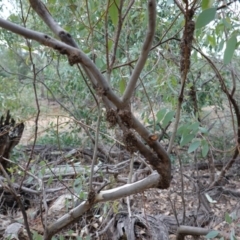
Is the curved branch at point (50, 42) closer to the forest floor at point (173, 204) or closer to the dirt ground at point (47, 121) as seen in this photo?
the dirt ground at point (47, 121)

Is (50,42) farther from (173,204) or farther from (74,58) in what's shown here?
(173,204)

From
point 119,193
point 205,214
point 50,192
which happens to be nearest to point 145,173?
point 205,214

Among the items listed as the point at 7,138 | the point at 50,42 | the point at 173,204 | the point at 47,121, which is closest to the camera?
the point at 50,42

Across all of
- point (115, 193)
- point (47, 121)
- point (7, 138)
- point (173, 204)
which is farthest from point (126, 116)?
point (47, 121)

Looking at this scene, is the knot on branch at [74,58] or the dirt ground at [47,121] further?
the dirt ground at [47,121]

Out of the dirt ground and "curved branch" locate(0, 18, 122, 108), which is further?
the dirt ground

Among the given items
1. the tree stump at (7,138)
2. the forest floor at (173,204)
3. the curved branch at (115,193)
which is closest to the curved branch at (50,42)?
the curved branch at (115,193)

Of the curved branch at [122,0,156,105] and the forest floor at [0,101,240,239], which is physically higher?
the curved branch at [122,0,156,105]

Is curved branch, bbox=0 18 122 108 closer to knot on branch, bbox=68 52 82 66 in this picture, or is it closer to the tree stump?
knot on branch, bbox=68 52 82 66

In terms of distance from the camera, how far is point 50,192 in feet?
7.37

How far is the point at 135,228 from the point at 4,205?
1.08 metres

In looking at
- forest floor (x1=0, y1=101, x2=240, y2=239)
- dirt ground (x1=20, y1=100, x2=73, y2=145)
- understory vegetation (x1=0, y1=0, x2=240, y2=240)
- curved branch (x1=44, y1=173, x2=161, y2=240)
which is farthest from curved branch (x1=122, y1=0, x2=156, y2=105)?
forest floor (x1=0, y1=101, x2=240, y2=239)

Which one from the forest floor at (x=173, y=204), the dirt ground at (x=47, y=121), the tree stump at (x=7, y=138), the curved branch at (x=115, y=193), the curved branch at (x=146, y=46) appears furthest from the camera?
the tree stump at (x=7, y=138)

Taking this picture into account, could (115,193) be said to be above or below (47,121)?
below
